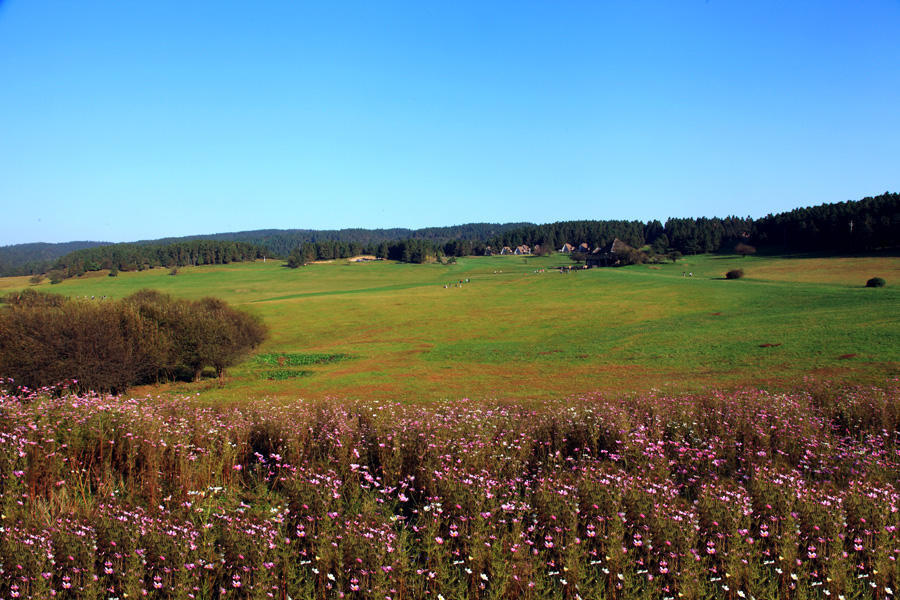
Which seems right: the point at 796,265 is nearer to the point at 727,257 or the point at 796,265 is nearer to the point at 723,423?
the point at 727,257

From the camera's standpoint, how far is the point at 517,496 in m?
6.69

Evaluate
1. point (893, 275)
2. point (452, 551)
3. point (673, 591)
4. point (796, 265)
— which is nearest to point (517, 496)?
point (452, 551)

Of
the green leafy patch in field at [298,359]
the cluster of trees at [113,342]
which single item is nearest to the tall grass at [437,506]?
the cluster of trees at [113,342]

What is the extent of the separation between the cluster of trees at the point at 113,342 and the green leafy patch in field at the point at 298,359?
2.36 metres

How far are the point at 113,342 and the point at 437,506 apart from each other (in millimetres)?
28140

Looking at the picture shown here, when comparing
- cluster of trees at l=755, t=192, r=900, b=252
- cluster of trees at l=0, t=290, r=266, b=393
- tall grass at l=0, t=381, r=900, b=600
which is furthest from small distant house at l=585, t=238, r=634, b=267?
tall grass at l=0, t=381, r=900, b=600

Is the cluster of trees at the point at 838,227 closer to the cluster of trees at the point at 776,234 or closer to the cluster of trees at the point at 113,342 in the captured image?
the cluster of trees at the point at 776,234

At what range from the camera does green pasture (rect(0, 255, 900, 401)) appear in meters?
26.4

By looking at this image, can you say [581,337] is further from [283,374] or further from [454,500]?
[454,500]

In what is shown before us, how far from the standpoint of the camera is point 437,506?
618 cm

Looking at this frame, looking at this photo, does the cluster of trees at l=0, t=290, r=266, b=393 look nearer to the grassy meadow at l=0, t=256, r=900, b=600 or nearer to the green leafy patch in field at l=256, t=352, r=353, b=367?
the green leafy patch in field at l=256, t=352, r=353, b=367

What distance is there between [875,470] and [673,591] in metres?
4.53

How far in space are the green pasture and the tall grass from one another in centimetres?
1191

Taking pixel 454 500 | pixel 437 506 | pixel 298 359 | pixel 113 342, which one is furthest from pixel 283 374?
pixel 437 506
